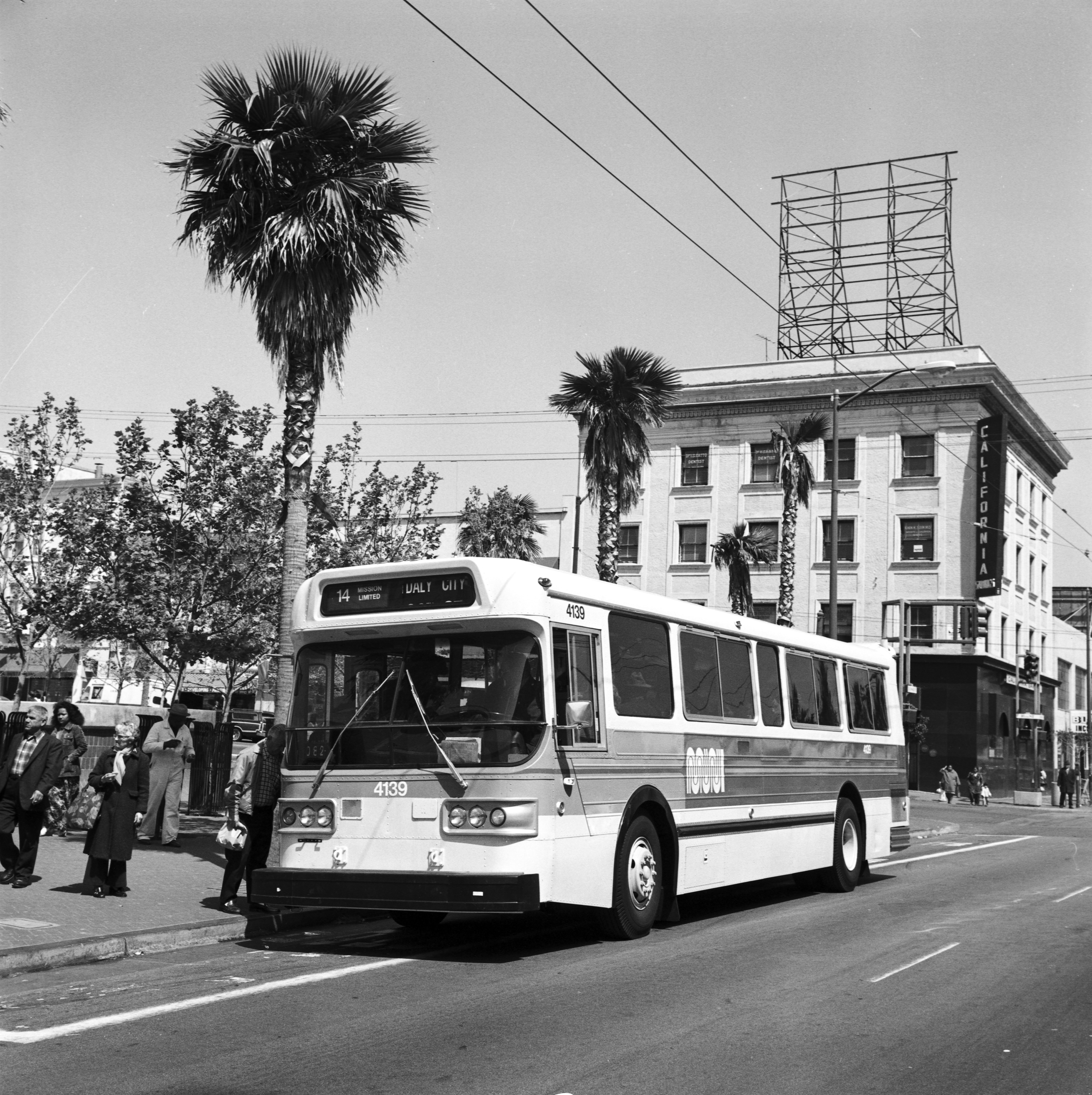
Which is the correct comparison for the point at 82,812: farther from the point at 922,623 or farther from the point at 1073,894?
→ the point at 922,623

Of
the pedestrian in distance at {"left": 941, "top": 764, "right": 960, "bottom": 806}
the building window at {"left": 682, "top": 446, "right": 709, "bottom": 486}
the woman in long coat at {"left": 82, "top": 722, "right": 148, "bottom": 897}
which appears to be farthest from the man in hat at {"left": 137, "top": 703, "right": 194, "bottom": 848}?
the building window at {"left": 682, "top": 446, "right": 709, "bottom": 486}

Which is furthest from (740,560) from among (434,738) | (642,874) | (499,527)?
(434,738)

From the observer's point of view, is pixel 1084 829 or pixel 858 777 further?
pixel 1084 829

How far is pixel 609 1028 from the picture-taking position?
24.1ft

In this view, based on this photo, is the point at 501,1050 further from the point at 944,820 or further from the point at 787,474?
the point at 787,474

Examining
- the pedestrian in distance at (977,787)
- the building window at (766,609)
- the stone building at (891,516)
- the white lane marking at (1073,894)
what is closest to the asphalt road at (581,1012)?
the white lane marking at (1073,894)

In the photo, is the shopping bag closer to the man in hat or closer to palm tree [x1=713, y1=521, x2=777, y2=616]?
the man in hat

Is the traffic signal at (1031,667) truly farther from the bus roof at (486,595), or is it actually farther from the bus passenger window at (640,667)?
the bus roof at (486,595)

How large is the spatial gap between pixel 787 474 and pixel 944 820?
10492 mm

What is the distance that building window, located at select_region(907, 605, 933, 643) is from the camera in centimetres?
5069

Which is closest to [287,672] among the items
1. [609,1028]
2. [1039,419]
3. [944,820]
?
[609,1028]

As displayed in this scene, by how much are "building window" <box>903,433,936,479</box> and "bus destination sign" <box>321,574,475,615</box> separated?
44.7 meters

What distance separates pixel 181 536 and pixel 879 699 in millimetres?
13281

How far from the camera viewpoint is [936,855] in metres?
22.6
